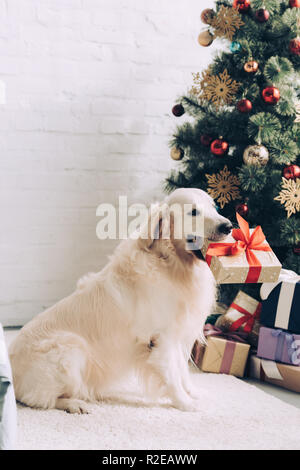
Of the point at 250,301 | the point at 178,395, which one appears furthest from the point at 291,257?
the point at 178,395

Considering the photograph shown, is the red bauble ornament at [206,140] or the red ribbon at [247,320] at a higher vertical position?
the red bauble ornament at [206,140]

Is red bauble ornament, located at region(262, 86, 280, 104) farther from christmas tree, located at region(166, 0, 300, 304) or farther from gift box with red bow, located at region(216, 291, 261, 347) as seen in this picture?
gift box with red bow, located at region(216, 291, 261, 347)

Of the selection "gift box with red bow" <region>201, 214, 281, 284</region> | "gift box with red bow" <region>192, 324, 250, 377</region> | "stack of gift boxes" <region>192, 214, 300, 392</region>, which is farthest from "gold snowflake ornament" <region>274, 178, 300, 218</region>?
"gift box with red bow" <region>192, 324, 250, 377</region>

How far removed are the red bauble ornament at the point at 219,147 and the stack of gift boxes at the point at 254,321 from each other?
1.85 feet

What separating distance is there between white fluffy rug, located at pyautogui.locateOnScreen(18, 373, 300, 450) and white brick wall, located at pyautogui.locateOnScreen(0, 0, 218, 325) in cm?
128

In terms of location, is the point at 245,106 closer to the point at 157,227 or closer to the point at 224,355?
the point at 157,227

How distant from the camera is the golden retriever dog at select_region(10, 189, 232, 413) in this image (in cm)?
185

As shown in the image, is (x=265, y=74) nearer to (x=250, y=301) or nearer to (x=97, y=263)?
(x=250, y=301)

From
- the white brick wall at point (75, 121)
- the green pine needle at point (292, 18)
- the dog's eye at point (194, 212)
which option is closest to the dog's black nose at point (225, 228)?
the dog's eye at point (194, 212)

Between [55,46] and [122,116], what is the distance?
56 cm

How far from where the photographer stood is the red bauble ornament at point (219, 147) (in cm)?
242

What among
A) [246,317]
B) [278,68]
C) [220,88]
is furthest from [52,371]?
[278,68]

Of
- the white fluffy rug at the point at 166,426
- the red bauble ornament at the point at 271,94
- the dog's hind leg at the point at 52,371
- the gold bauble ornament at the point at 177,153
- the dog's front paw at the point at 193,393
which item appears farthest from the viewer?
the gold bauble ornament at the point at 177,153

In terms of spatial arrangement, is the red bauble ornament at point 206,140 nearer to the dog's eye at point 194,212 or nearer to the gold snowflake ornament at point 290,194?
the gold snowflake ornament at point 290,194
